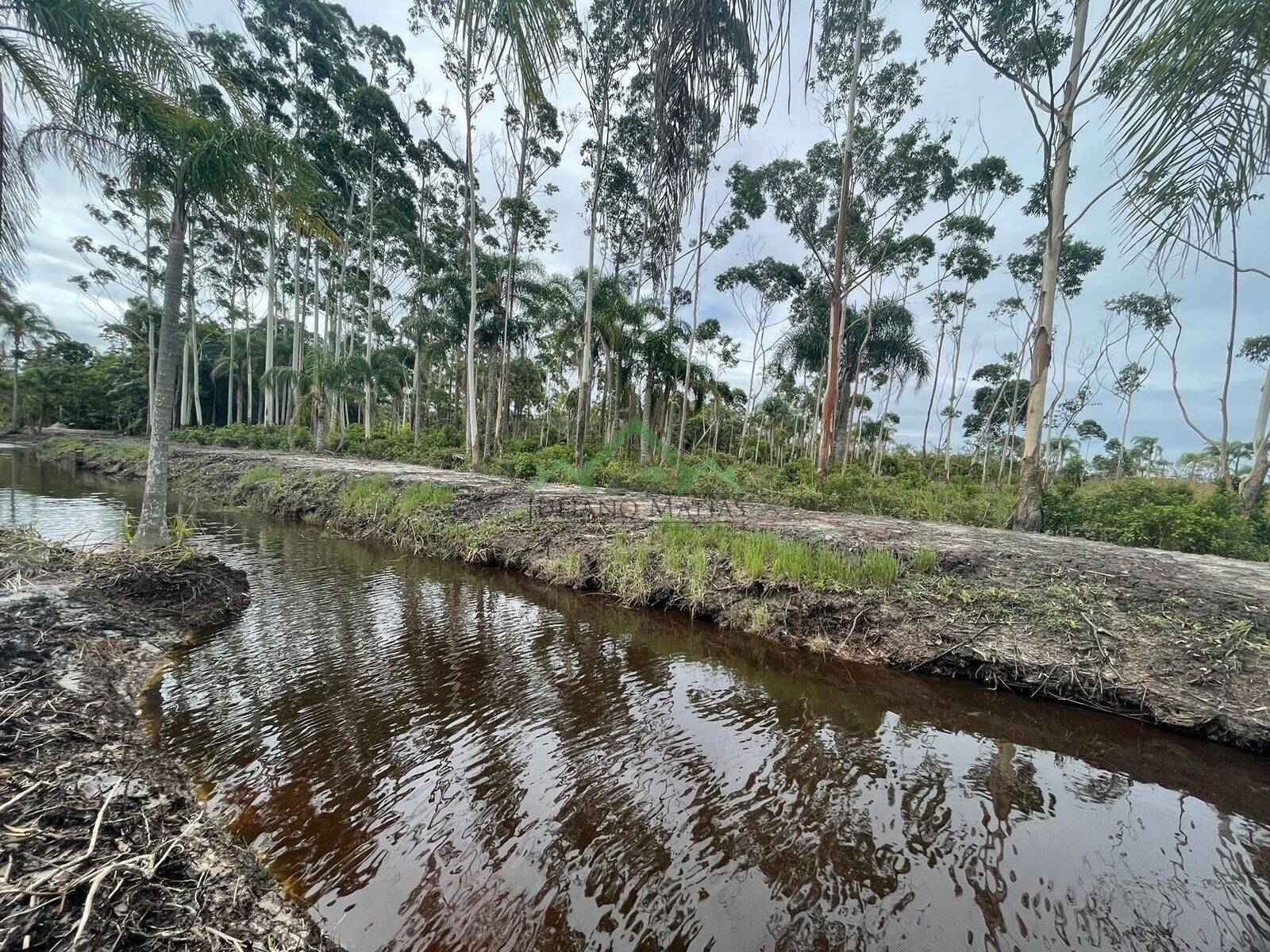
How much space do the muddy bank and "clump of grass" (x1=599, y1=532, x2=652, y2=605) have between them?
15.5 feet

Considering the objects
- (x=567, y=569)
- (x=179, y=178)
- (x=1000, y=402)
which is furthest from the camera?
(x=1000, y=402)

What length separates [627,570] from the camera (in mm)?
6879

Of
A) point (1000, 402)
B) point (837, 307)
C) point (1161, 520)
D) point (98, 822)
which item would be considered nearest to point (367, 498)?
point (98, 822)

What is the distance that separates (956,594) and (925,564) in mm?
553

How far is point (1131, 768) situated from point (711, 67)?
205 inches

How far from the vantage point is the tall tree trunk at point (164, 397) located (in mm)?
5398

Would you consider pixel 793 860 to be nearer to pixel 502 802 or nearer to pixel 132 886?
pixel 502 802

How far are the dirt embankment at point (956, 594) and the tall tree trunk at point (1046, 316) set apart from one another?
43.0 inches


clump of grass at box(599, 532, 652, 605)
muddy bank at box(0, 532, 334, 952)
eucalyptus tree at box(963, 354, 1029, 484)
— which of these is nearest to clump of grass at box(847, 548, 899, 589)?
clump of grass at box(599, 532, 652, 605)

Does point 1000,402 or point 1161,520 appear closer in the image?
point 1161,520

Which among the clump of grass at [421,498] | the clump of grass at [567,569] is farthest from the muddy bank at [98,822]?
the clump of grass at [421,498]

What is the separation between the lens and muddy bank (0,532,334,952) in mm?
1549

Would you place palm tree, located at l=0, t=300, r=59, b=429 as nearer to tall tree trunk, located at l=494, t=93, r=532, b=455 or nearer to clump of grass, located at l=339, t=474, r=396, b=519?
clump of grass, located at l=339, t=474, r=396, b=519

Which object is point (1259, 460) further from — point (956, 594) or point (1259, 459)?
point (956, 594)
